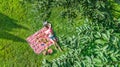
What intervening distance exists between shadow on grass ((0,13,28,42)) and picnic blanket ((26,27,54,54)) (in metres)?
0.33

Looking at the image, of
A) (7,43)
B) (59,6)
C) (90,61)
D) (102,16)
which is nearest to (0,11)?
(7,43)

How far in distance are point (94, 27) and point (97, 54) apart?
70cm

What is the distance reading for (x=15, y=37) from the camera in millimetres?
10289

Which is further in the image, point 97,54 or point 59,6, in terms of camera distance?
point 59,6

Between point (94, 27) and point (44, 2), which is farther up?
point (94, 27)

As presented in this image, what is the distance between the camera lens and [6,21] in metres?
10.4

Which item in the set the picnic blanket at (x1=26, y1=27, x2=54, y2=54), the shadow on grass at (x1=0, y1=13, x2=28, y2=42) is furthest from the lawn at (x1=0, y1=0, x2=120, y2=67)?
the picnic blanket at (x1=26, y1=27, x2=54, y2=54)

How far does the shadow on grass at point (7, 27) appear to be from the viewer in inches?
405

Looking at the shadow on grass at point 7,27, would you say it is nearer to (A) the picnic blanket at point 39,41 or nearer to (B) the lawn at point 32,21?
(B) the lawn at point 32,21

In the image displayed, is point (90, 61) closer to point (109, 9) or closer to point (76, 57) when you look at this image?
point (76, 57)

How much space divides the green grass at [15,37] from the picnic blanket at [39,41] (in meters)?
0.13

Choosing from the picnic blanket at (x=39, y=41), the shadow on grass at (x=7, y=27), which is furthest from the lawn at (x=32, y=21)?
the picnic blanket at (x=39, y=41)

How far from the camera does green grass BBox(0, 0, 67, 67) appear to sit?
10.0m

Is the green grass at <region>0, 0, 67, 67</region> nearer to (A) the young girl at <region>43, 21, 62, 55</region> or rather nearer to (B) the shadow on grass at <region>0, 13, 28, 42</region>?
(B) the shadow on grass at <region>0, 13, 28, 42</region>
